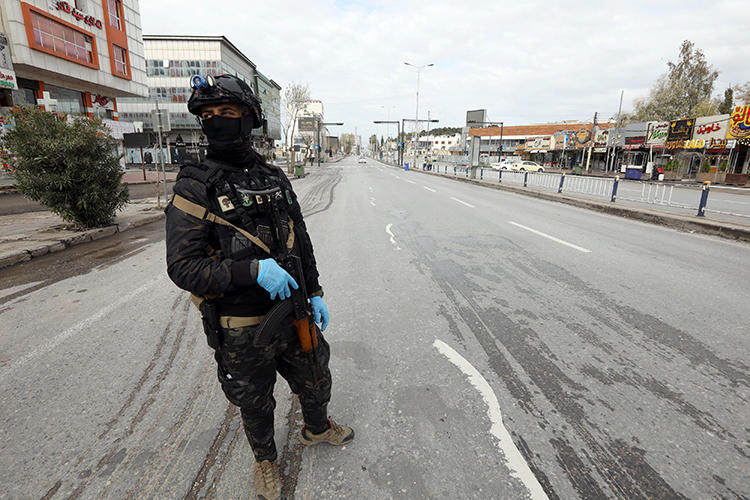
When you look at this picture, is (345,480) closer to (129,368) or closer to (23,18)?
(129,368)

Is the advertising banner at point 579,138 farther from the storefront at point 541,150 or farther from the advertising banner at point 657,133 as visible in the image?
the advertising banner at point 657,133

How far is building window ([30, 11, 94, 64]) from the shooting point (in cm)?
2003

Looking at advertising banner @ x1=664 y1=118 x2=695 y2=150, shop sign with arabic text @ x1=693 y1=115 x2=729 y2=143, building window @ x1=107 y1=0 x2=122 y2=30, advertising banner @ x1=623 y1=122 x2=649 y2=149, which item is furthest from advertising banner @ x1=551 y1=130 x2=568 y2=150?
building window @ x1=107 y1=0 x2=122 y2=30

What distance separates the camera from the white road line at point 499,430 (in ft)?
6.42

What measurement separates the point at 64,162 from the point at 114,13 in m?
27.7

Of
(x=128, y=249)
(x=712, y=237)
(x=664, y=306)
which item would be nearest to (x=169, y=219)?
(x=664, y=306)

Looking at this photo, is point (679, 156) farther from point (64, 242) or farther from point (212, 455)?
point (64, 242)

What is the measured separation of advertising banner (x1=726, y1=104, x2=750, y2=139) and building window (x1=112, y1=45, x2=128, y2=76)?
45.4 meters

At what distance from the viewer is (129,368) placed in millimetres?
3045

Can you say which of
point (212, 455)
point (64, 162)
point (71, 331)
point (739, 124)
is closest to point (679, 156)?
point (739, 124)

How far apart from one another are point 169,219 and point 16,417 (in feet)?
6.97

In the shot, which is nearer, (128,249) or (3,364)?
(3,364)

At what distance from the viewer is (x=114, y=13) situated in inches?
1047

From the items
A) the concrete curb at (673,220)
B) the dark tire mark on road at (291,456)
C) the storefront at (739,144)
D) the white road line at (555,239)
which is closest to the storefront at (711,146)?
the storefront at (739,144)
